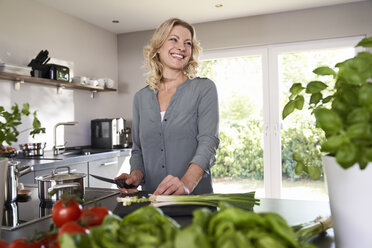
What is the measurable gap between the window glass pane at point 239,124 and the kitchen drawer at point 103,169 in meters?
1.45

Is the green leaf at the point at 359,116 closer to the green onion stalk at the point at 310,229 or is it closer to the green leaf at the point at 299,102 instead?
the green leaf at the point at 299,102

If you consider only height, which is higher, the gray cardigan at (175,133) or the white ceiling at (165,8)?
the white ceiling at (165,8)

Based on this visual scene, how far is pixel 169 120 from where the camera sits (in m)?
1.89

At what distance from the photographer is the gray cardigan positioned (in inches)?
72.9

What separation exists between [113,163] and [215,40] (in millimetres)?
2153

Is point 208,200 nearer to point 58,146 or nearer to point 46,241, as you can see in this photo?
point 46,241

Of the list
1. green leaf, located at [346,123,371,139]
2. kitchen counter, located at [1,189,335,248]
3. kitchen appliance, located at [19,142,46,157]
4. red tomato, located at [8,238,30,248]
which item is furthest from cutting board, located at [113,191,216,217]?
kitchen appliance, located at [19,142,46,157]

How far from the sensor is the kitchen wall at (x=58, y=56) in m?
3.47

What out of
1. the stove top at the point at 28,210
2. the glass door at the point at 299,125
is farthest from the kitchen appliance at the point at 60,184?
the glass door at the point at 299,125

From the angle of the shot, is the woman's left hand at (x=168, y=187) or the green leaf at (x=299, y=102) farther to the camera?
the woman's left hand at (x=168, y=187)

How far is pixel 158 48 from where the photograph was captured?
6.71ft

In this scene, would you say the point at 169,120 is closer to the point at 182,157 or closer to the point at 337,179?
the point at 182,157

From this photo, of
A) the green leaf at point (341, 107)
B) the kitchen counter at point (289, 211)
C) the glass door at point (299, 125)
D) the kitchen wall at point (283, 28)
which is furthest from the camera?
the glass door at point (299, 125)

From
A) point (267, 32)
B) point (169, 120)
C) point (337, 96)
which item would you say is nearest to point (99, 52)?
point (267, 32)
